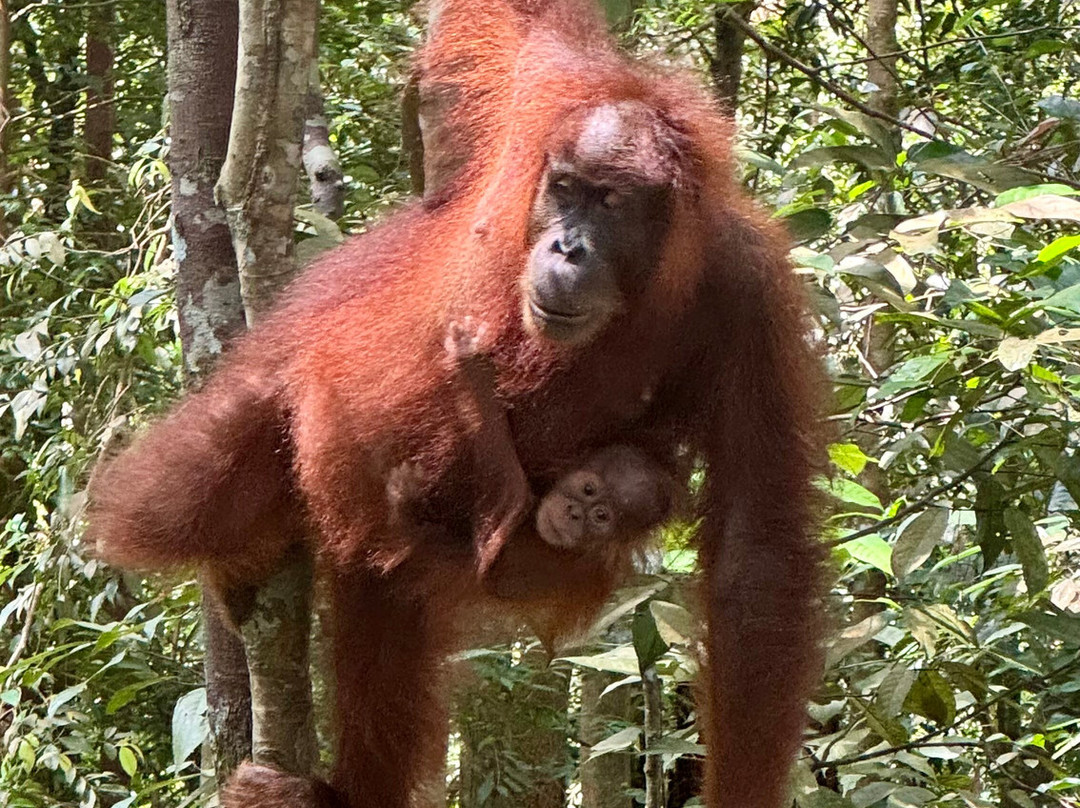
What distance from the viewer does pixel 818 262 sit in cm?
229

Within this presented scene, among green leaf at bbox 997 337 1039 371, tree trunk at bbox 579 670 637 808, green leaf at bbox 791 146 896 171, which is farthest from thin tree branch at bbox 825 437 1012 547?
tree trunk at bbox 579 670 637 808

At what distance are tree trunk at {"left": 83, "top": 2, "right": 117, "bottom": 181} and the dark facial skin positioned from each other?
371cm

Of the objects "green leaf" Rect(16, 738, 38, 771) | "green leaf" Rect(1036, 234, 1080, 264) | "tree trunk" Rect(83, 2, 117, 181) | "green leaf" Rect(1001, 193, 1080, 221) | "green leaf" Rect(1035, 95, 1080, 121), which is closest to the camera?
"green leaf" Rect(1001, 193, 1080, 221)

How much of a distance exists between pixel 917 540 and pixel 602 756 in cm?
156

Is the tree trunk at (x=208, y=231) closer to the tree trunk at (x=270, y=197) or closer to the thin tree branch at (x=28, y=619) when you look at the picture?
the tree trunk at (x=270, y=197)

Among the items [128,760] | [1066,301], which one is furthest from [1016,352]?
[128,760]

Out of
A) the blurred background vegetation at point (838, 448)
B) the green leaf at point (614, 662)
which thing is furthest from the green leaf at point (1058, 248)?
the green leaf at point (614, 662)

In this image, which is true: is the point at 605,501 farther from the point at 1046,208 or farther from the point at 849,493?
the point at 1046,208

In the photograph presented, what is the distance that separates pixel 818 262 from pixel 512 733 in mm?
1799

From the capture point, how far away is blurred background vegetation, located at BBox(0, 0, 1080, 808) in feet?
8.04

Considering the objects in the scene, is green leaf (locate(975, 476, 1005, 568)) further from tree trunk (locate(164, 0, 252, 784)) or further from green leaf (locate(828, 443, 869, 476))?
tree trunk (locate(164, 0, 252, 784))

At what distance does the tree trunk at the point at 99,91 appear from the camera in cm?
526

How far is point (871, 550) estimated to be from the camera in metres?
2.40

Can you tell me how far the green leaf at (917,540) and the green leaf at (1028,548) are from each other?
139mm
